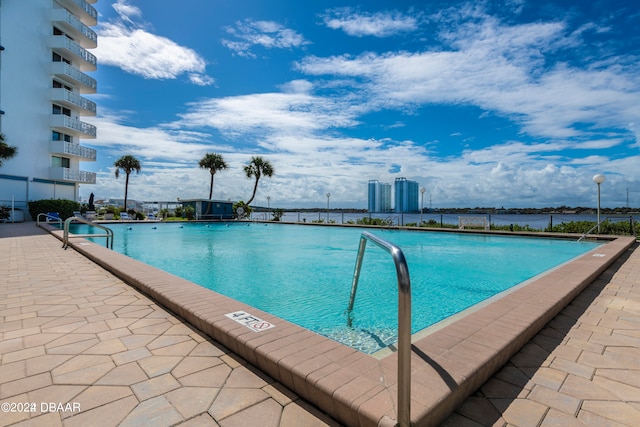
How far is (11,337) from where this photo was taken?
2527 mm

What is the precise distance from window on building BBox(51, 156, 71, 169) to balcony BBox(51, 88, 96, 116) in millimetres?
3895

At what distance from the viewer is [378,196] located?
135ft

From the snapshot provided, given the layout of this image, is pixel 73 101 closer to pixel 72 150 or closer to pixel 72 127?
pixel 72 127

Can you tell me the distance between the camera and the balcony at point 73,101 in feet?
71.3

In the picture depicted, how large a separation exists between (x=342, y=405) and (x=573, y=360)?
1.79 m

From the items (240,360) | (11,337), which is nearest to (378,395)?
(240,360)

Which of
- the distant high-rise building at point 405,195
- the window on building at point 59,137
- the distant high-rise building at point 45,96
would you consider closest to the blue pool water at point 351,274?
the distant high-rise building at point 45,96

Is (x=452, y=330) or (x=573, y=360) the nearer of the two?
(x=573, y=360)

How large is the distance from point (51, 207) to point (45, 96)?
8.28 meters

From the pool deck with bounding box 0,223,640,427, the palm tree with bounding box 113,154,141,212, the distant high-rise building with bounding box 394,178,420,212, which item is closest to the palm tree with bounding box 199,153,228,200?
the palm tree with bounding box 113,154,141,212

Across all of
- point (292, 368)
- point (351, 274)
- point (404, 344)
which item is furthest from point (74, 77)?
point (404, 344)

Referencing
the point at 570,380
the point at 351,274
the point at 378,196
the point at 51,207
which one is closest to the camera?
the point at 570,380

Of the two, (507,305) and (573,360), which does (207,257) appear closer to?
(507,305)

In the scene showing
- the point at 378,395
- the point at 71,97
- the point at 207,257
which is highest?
the point at 71,97
